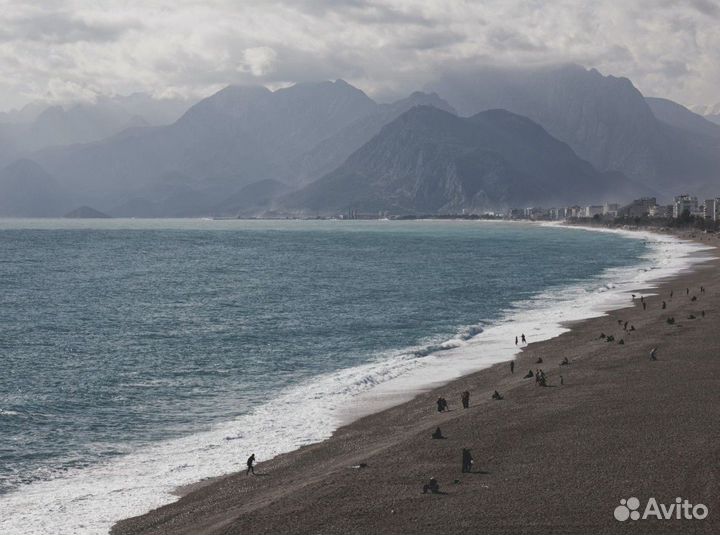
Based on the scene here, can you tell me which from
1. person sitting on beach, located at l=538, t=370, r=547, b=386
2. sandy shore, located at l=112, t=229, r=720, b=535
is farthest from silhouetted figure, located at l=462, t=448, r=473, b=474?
person sitting on beach, located at l=538, t=370, r=547, b=386

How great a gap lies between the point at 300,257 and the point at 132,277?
50.0 meters

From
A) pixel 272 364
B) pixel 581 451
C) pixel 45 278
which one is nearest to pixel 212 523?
pixel 581 451

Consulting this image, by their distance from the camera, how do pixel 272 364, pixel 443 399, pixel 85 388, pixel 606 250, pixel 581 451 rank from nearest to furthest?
pixel 581 451, pixel 443 399, pixel 85 388, pixel 272 364, pixel 606 250

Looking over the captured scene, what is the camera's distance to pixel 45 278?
11875 cm

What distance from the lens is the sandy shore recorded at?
76.5 ft

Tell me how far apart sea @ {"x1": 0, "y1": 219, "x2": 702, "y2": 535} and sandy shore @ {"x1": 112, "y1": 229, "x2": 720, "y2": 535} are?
Result: 2809 millimetres

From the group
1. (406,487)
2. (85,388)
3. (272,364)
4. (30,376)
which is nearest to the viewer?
Answer: (406,487)

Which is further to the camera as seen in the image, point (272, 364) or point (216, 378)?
point (272, 364)

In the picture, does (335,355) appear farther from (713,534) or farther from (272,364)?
(713,534)

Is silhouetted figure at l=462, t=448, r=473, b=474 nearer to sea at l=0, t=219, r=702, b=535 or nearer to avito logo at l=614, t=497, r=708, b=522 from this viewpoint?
avito logo at l=614, t=497, r=708, b=522

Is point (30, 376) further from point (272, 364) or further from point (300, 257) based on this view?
point (300, 257)

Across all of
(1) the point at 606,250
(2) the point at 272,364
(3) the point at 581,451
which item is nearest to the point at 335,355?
(2) the point at 272,364

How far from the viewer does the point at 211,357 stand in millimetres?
54875

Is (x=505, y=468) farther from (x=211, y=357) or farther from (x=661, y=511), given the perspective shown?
(x=211, y=357)
